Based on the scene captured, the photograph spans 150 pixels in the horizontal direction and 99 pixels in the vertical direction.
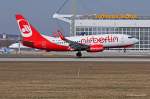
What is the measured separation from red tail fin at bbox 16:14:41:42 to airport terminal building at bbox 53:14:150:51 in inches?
2230

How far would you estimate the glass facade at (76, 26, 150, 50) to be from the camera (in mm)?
144550

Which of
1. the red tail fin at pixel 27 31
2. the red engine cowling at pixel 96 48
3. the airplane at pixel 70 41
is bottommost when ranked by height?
the red engine cowling at pixel 96 48

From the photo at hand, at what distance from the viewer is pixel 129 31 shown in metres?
146

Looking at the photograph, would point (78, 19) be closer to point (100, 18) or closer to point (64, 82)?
point (100, 18)

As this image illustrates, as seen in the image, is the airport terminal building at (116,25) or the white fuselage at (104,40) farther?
the airport terminal building at (116,25)

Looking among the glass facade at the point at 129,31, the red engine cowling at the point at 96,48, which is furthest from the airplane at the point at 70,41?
the glass facade at the point at 129,31

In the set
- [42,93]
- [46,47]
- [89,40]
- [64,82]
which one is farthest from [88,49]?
[42,93]

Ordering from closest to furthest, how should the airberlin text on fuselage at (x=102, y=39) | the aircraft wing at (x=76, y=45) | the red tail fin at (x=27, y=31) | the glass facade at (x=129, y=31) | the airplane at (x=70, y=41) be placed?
the airberlin text on fuselage at (x=102, y=39) < the airplane at (x=70, y=41) < the aircraft wing at (x=76, y=45) < the red tail fin at (x=27, y=31) < the glass facade at (x=129, y=31)

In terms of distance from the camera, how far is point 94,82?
33.0 m

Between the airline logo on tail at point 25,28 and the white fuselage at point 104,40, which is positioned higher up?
the airline logo on tail at point 25,28

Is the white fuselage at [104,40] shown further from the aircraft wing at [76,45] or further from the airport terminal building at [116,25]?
the airport terminal building at [116,25]

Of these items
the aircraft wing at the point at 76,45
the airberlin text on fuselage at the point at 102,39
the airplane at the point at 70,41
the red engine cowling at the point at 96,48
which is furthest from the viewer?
the aircraft wing at the point at 76,45

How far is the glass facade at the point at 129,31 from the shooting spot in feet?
474

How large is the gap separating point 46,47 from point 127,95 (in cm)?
6376
